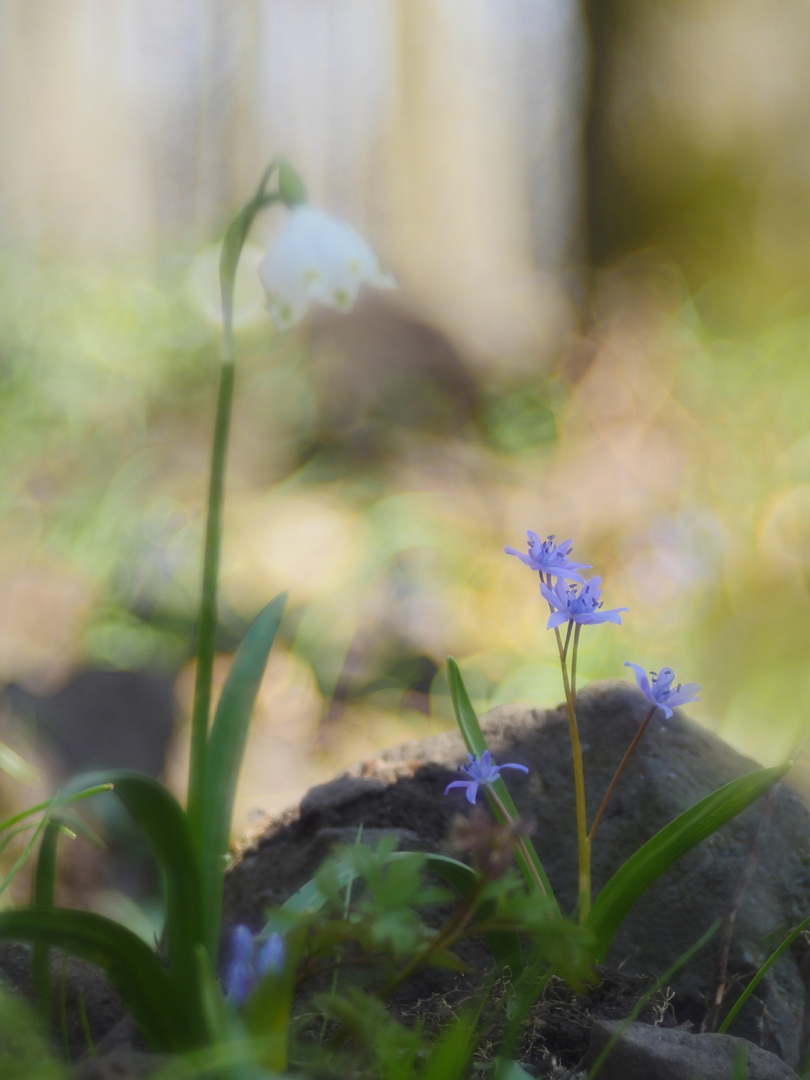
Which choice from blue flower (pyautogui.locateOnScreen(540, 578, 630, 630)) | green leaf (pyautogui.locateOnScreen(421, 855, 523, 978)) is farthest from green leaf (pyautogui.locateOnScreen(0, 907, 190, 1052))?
blue flower (pyautogui.locateOnScreen(540, 578, 630, 630))

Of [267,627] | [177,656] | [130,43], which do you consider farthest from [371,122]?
[267,627]

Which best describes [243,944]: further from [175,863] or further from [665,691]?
[665,691]

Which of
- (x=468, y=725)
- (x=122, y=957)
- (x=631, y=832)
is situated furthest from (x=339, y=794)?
(x=122, y=957)

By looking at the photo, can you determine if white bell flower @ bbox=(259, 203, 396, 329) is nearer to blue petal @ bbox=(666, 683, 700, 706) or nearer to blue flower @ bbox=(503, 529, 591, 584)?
blue flower @ bbox=(503, 529, 591, 584)

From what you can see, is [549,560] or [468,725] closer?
[549,560]

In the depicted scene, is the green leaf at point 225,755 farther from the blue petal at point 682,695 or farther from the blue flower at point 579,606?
the blue petal at point 682,695

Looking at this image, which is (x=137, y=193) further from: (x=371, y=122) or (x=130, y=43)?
(x=371, y=122)
